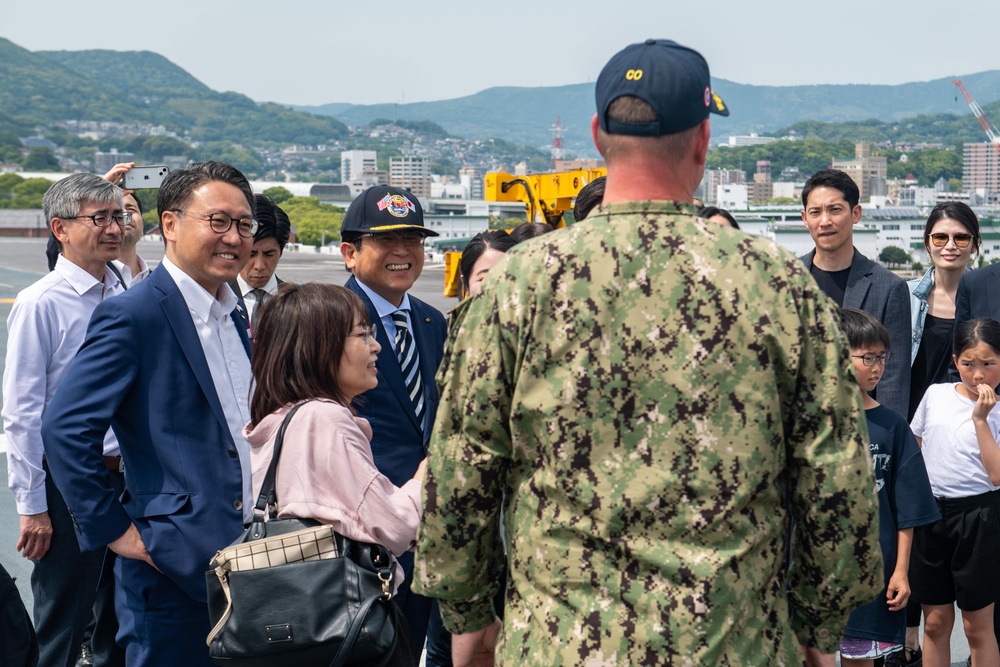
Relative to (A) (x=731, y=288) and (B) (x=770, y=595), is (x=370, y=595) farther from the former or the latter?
(A) (x=731, y=288)

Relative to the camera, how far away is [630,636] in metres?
1.48

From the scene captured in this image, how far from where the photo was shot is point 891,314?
11.6 ft

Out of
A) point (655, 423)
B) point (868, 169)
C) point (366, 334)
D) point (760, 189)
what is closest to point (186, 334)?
point (366, 334)

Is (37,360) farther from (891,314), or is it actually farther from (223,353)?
(891,314)

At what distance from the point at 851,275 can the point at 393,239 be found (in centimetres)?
164

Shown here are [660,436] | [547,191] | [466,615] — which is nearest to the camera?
[660,436]

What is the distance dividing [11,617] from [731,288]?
145 cm

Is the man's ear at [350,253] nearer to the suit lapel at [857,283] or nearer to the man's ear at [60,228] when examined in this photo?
the man's ear at [60,228]

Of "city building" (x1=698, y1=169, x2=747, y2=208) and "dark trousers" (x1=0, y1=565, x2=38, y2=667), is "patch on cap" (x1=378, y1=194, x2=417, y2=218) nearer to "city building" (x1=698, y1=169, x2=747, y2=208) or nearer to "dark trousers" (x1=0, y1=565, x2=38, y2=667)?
"dark trousers" (x1=0, y1=565, x2=38, y2=667)

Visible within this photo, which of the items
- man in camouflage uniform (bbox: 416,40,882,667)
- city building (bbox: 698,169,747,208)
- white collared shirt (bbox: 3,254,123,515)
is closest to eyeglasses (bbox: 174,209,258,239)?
white collared shirt (bbox: 3,254,123,515)

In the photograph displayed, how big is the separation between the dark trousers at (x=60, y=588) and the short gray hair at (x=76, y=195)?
831 mm

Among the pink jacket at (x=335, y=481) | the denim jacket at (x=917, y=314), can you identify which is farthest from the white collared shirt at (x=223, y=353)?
the denim jacket at (x=917, y=314)

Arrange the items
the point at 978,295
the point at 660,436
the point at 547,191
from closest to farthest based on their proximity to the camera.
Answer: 1. the point at 660,436
2. the point at 978,295
3. the point at 547,191

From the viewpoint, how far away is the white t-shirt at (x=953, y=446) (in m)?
3.26
